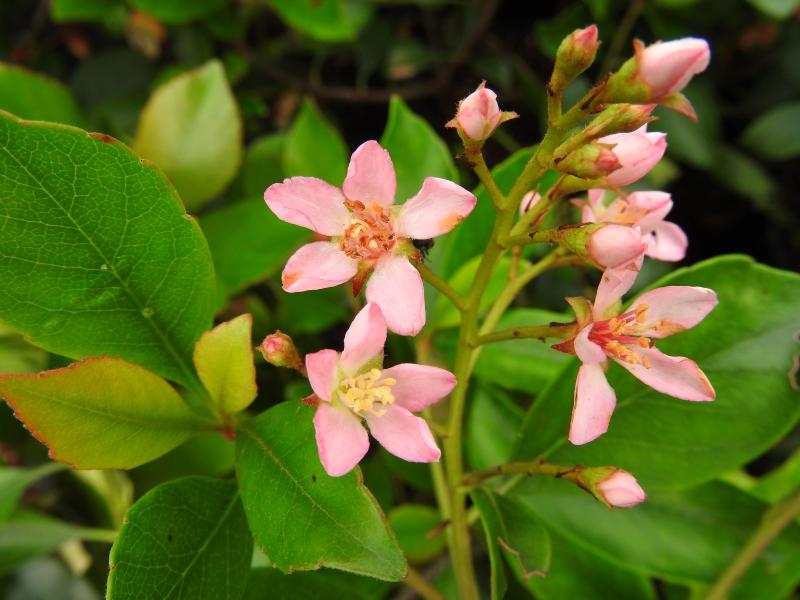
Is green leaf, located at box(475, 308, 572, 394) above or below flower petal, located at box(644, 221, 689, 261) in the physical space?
below

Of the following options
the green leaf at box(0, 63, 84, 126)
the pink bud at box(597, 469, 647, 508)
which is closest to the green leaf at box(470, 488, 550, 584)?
the pink bud at box(597, 469, 647, 508)

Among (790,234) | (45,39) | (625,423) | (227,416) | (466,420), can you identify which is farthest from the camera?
(45,39)

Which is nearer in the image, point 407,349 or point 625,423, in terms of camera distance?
point 625,423

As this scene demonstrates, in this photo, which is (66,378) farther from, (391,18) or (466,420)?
(391,18)

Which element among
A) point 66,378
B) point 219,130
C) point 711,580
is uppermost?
point 66,378

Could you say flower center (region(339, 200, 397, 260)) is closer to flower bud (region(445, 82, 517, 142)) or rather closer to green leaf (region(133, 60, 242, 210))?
flower bud (region(445, 82, 517, 142))

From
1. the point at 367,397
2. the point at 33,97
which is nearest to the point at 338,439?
the point at 367,397

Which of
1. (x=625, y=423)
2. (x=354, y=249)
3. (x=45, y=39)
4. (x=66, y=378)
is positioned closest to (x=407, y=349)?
Result: (x=625, y=423)
